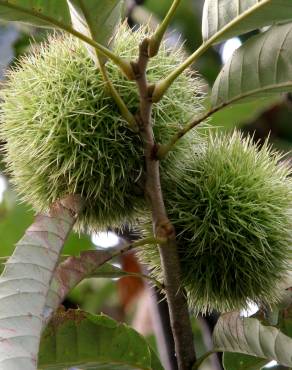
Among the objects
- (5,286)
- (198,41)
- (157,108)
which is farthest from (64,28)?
(198,41)

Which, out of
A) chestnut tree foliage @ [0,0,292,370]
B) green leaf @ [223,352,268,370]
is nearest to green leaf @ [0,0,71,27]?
chestnut tree foliage @ [0,0,292,370]

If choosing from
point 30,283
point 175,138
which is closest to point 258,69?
point 175,138

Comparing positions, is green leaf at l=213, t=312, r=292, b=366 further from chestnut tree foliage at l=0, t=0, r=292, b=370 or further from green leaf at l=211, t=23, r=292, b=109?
green leaf at l=211, t=23, r=292, b=109

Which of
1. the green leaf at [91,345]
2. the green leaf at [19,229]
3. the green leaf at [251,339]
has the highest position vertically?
the green leaf at [19,229]

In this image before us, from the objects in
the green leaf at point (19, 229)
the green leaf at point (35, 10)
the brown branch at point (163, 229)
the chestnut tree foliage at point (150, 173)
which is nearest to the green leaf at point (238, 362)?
the chestnut tree foliage at point (150, 173)

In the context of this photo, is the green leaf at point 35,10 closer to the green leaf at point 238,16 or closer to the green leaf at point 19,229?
the green leaf at point 238,16

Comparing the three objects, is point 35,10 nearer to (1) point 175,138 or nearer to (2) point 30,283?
(1) point 175,138
